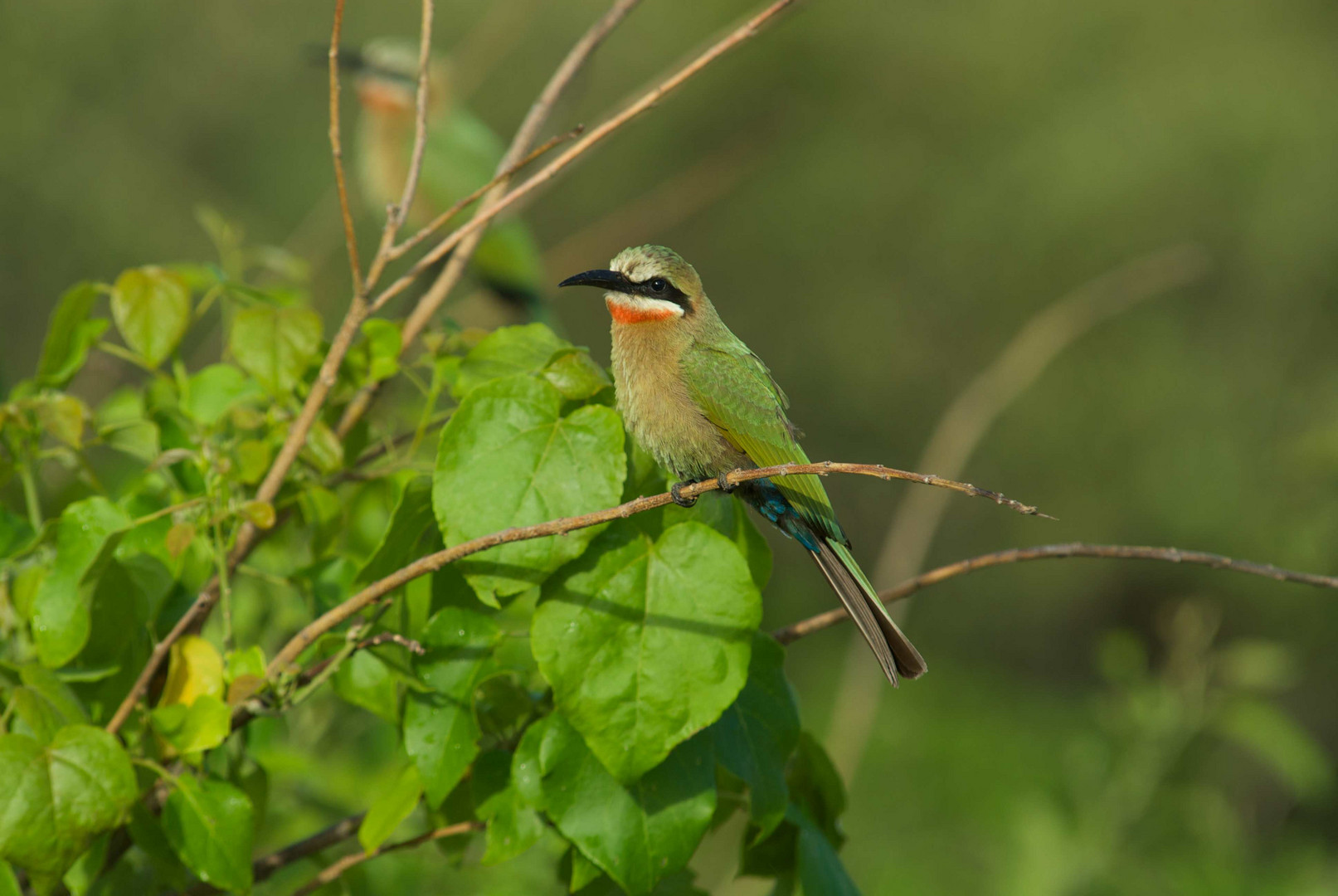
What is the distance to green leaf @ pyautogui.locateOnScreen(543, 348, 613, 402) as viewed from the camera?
1087mm

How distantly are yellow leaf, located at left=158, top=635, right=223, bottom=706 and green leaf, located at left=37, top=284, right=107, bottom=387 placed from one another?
35 centimetres

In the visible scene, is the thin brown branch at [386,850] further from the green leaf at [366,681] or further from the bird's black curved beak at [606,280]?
the bird's black curved beak at [606,280]

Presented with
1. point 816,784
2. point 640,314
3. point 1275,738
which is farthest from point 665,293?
point 1275,738

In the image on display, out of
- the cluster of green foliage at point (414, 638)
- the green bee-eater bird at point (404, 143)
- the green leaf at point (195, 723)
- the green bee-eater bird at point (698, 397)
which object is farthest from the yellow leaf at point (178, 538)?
the green bee-eater bird at point (404, 143)

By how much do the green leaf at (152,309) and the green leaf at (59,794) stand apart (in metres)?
0.43

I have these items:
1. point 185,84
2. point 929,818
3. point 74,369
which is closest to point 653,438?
point 74,369

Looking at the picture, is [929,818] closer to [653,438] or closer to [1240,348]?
[1240,348]

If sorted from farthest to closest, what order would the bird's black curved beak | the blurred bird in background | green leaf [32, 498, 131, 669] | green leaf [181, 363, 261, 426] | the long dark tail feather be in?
the blurred bird in background < the bird's black curved beak < the long dark tail feather < green leaf [181, 363, 261, 426] < green leaf [32, 498, 131, 669]

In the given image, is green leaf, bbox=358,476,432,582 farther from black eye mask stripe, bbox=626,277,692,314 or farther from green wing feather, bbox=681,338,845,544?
black eye mask stripe, bbox=626,277,692,314

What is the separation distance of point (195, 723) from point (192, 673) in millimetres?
88

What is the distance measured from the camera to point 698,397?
5.57 feet

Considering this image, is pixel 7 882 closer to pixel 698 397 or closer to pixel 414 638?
pixel 414 638

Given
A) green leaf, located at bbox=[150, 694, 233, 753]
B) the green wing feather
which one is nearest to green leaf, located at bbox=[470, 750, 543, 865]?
green leaf, located at bbox=[150, 694, 233, 753]

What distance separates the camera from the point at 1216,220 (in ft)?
31.7
